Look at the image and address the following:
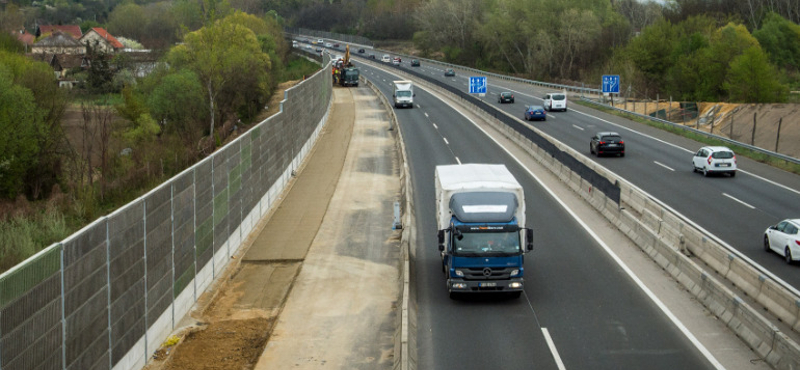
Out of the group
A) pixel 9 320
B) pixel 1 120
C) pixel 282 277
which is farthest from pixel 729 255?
pixel 1 120

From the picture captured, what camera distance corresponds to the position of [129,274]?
16750mm

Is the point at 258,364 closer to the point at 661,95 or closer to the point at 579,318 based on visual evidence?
the point at 579,318

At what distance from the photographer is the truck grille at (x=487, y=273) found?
2016cm

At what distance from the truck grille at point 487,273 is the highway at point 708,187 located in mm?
8545

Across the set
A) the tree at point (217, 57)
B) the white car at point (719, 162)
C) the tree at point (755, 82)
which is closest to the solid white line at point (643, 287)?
the white car at point (719, 162)

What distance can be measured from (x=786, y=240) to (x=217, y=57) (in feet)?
A: 254

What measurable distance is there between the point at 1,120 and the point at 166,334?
116 ft

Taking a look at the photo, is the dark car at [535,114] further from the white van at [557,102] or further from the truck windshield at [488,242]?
the truck windshield at [488,242]

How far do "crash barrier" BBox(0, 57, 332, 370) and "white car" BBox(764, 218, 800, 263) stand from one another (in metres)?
17.6

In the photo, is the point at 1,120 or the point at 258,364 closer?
the point at 258,364

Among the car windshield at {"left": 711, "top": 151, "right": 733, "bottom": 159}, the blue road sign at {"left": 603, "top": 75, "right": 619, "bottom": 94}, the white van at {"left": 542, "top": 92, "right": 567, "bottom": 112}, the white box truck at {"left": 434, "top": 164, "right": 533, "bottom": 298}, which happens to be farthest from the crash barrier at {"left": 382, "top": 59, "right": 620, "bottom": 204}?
the blue road sign at {"left": 603, "top": 75, "right": 619, "bottom": 94}

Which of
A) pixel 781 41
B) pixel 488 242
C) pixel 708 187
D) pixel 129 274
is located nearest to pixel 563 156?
pixel 708 187

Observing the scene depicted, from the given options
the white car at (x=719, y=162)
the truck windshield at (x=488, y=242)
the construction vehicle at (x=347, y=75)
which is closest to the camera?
the truck windshield at (x=488, y=242)

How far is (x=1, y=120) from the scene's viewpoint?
48.4 metres
